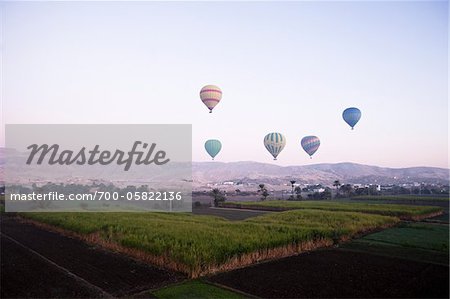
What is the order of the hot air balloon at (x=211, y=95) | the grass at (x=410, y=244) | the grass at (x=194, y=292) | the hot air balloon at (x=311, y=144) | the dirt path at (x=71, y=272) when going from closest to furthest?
the grass at (x=194, y=292), the dirt path at (x=71, y=272), the grass at (x=410, y=244), the hot air balloon at (x=211, y=95), the hot air balloon at (x=311, y=144)

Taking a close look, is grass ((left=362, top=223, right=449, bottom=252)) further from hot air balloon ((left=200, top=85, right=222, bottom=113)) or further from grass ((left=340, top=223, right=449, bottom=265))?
hot air balloon ((left=200, top=85, right=222, bottom=113))

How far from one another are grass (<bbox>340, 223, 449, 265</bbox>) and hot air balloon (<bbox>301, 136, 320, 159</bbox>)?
42.9m

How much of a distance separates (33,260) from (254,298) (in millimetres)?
12584

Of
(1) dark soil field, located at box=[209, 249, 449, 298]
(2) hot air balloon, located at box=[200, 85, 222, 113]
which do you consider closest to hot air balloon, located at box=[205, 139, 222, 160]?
(2) hot air balloon, located at box=[200, 85, 222, 113]

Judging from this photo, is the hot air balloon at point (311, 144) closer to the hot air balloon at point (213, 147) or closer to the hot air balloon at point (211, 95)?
the hot air balloon at point (213, 147)

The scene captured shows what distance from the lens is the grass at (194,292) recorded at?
11.7m

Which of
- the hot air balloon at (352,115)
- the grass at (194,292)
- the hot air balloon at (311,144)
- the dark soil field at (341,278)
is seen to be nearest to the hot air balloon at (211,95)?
the hot air balloon at (352,115)

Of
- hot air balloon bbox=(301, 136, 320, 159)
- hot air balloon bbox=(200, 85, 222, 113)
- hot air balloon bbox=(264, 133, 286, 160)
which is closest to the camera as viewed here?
hot air balloon bbox=(200, 85, 222, 113)

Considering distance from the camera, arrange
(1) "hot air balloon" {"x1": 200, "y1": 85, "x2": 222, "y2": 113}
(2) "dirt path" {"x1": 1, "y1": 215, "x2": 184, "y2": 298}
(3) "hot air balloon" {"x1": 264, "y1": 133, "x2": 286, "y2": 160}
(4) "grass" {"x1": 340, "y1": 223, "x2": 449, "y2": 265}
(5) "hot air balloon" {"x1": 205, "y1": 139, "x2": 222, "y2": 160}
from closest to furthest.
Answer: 1. (2) "dirt path" {"x1": 1, "y1": 215, "x2": 184, "y2": 298}
2. (4) "grass" {"x1": 340, "y1": 223, "x2": 449, "y2": 265}
3. (1) "hot air balloon" {"x1": 200, "y1": 85, "x2": 222, "y2": 113}
4. (3) "hot air balloon" {"x1": 264, "y1": 133, "x2": 286, "y2": 160}
5. (5) "hot air balloon" {"x1": 205, "y1": 139, "x2": 222, "y2": 160}

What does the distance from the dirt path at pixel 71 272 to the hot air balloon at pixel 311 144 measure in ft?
183

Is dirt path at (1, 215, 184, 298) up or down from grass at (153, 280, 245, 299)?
down

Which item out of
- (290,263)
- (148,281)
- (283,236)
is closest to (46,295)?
(148,281)

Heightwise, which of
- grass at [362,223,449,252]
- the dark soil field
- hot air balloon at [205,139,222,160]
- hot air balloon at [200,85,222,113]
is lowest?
grass at [362,223,449,252]

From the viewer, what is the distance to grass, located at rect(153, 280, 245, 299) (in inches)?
460
